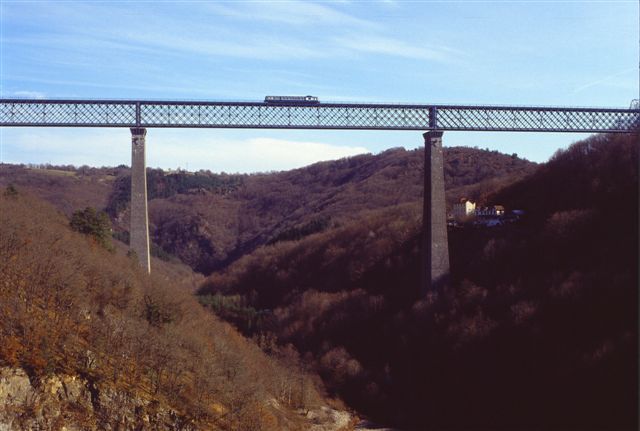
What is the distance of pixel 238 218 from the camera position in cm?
12594

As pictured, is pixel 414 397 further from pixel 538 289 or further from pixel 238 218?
pixel 238 218

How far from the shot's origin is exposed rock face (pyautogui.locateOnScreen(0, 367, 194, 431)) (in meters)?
16.4

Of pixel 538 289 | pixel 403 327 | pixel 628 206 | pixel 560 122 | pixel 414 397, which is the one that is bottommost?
pixel 414 397

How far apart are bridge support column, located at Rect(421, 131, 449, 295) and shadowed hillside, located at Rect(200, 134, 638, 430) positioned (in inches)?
49.0

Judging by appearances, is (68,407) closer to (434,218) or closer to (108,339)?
(108,339)

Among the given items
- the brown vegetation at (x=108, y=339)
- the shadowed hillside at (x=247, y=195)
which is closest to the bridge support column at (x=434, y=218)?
the brown vegetation at (x=108, y=339)

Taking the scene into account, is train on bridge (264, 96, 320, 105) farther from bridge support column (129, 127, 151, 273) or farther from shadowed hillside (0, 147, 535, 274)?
shadowed hillside (0, 147, 535, 274)

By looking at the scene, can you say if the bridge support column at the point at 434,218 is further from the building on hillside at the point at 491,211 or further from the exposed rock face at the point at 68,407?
the exposed rock face at the point at 68,407

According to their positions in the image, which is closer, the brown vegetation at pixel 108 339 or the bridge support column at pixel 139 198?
the brown vegetation at pixel 108 339

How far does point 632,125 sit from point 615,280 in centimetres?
1260

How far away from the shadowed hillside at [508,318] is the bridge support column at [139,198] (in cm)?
1159

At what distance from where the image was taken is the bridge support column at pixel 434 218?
37094 millimetres

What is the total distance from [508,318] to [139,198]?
18.5 meters

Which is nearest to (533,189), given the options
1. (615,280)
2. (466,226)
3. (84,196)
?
(466,226)
